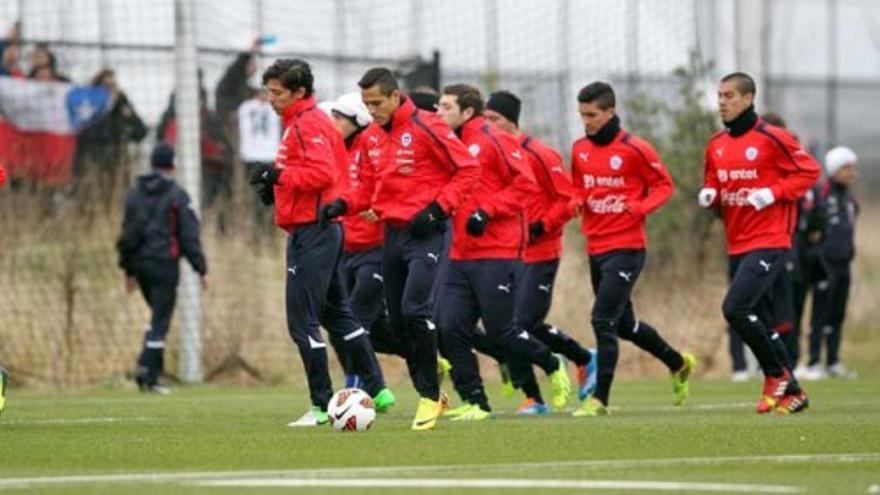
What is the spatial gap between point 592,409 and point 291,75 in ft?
11.2

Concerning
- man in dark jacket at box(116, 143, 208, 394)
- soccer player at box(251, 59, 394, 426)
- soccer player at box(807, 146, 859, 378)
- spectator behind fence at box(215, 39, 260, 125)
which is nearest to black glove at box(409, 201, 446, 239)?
soccer player at box(251, 59, 394, 426)

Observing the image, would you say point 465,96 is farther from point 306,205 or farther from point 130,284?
point 130,284

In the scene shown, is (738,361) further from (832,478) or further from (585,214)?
(832,478)

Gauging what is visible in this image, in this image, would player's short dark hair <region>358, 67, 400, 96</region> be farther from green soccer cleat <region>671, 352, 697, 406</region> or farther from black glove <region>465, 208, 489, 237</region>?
green soccer cleat <region>671, 352, 697, 406</region>

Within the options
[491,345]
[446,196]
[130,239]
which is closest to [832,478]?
[446,196]

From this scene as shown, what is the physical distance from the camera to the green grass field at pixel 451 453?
11.1m

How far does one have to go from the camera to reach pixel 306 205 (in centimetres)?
1556

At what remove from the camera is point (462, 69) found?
30.2 metres

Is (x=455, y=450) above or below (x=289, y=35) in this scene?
below

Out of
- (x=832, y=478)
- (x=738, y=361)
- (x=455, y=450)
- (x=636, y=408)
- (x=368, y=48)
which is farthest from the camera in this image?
(x=368, y=48)

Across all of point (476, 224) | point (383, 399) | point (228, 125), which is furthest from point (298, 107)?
point (228, 125)

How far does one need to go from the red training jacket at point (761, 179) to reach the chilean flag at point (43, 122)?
983 centimetres

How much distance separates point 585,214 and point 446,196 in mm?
2845

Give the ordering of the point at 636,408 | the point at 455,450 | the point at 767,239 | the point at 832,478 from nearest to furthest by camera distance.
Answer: the point at 832,478, the point at 455,450, the point at 767,239, the point at 636,408
